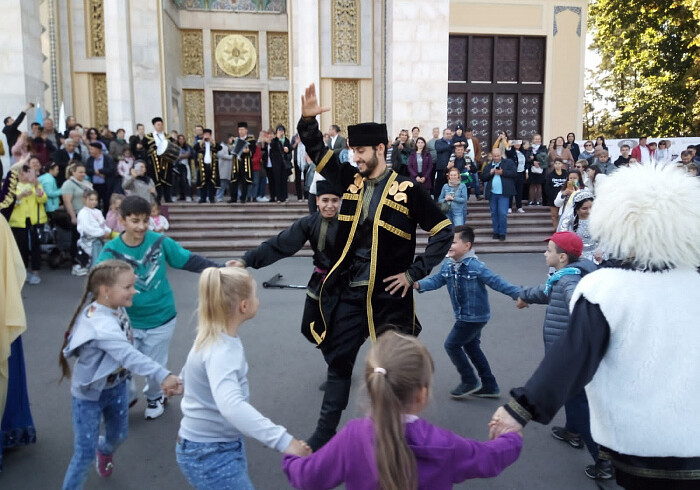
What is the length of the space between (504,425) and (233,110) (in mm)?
19370

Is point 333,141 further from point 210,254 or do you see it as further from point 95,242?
point 95,242

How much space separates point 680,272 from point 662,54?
89.0 feet

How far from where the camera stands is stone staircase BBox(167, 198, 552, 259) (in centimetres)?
1156

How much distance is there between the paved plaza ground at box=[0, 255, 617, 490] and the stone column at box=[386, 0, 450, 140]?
7881 mm

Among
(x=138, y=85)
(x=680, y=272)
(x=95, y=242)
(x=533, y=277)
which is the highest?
(x=138, y=85)

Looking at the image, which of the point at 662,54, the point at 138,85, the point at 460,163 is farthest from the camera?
the point at 662,54

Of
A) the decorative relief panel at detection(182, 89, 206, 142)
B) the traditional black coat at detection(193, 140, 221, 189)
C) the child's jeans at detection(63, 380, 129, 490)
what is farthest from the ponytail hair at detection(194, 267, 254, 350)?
the decorative relief panel at detection(182, 89, 206, 142)

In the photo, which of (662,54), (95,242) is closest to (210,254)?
(95,242)

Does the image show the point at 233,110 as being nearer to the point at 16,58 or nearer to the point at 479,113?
the point at 16,58

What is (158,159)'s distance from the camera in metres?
13.1

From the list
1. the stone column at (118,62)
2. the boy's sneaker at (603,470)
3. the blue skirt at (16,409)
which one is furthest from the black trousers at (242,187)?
the boy's sneaker at (603,470)

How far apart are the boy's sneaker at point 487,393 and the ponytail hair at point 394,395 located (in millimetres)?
2838

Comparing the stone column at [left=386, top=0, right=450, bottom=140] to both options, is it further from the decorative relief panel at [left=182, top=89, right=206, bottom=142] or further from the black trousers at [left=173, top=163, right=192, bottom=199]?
the decorative relief panel at [left=182, top=89, right=206, bottom=142]

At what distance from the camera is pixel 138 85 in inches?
663
